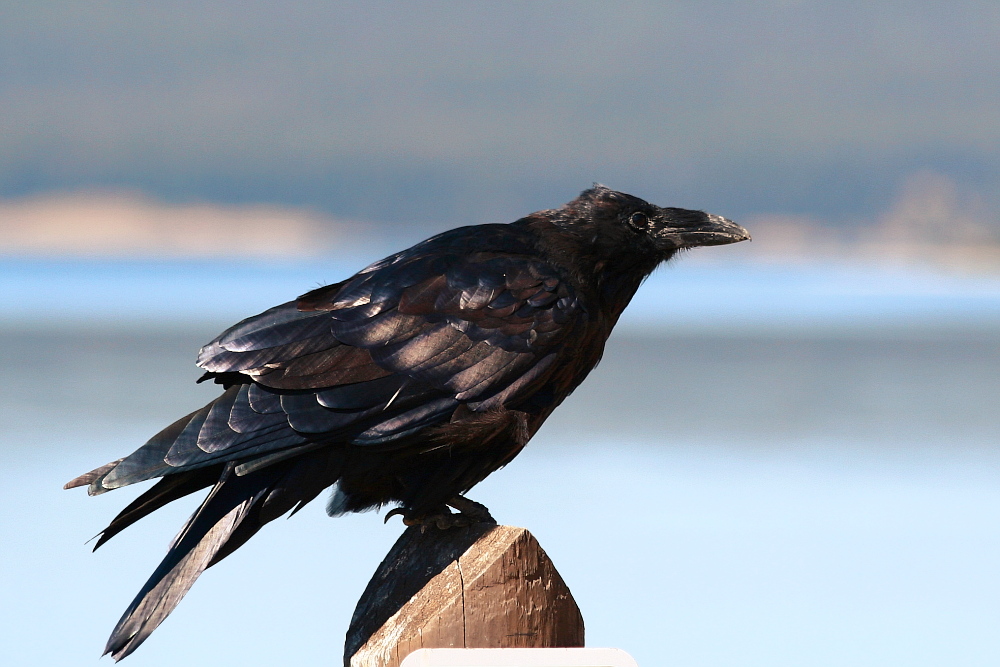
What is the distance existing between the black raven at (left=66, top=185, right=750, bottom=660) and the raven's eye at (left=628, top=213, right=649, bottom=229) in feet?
1.04

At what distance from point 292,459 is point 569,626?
1165mm

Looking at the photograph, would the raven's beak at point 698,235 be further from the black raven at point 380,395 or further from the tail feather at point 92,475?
the tail feather at point 92,475

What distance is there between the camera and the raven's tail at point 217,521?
11.7 feet

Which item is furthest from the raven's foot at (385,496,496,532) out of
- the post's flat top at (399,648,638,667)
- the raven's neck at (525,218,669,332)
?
the post's flat top at (399,648,638,667)

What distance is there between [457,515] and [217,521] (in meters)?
0.96

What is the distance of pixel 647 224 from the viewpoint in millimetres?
5051

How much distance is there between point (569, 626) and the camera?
3.55 metres

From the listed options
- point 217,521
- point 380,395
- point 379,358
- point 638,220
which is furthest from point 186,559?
point 638,220

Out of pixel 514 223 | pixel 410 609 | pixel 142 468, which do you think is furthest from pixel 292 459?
pixel 514 223

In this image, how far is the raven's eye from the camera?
198 inches

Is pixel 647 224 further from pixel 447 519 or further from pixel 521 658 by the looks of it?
pixel 521 658

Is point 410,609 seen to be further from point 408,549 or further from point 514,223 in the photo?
point 514,223

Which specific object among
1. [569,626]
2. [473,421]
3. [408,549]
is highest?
[473,421]

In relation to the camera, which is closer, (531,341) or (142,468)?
(142,468)
